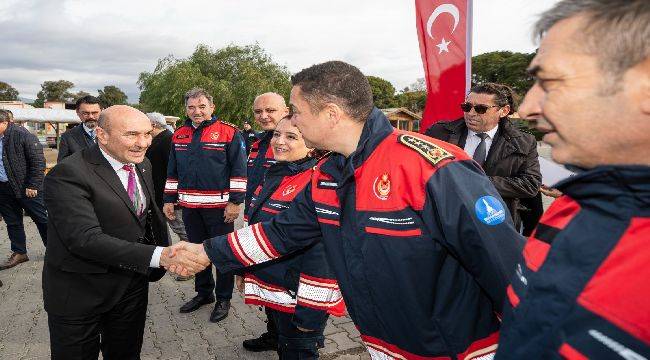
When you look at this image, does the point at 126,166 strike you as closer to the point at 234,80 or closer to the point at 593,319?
the point at 593,319

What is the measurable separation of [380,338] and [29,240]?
8.47 metres

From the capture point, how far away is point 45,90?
10356 centimetres

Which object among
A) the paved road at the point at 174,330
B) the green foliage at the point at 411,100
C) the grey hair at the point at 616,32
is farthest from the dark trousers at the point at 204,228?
the green foliage at the point at 411,100

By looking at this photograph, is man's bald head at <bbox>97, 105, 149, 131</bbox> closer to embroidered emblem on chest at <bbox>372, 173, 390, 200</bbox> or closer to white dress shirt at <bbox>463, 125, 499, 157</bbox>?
embroidered emblem on chest at <bbox>372, 173, 390, 200</bbox>

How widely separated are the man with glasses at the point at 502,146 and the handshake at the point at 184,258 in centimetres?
245

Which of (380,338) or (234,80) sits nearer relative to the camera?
(380,338)

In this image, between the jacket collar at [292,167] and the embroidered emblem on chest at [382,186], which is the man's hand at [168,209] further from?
the embroidered emblem on chest at [382,186]

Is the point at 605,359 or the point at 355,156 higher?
the point at 355,156

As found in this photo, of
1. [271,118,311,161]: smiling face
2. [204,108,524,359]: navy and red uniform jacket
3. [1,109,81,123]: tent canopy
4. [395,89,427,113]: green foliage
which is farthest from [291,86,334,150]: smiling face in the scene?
[395,89,427,113]: green foliage

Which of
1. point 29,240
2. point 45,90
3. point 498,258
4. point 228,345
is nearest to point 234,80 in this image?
point 29,240

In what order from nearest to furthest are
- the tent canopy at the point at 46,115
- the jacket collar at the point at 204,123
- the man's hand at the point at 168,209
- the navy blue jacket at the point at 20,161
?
the jacket collar at the point at 204,123
the man's hand at the point at 168,209
the navy blue jacket at the point at 20,161
the tent canopy at the point at 46,115

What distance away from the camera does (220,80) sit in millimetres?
36344

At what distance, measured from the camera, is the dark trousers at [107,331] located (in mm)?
2668

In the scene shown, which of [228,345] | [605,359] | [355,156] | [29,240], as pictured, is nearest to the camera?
[605,359]
